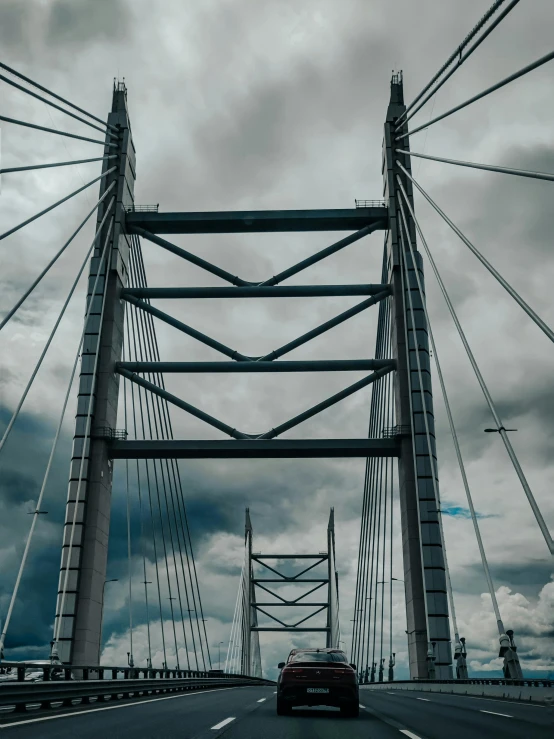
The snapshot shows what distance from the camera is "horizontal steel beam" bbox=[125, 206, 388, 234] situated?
3303 cm

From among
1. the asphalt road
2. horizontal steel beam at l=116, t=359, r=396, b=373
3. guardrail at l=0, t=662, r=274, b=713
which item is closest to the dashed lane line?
the asphalt road

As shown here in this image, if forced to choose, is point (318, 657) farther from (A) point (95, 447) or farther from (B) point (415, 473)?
(A) point (95, 447)

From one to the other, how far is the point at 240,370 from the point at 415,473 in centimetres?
784

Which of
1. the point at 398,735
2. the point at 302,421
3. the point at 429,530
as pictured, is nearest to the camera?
the point at 398,735

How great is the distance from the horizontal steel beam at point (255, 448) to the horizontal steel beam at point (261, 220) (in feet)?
30.4

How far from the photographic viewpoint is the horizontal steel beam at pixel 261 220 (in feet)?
108

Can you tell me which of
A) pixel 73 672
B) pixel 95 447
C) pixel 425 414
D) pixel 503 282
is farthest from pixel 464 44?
pixel 73 672

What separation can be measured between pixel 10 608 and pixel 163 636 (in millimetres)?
17055

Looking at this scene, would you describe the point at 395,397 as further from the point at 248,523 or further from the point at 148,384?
the point at 248,523

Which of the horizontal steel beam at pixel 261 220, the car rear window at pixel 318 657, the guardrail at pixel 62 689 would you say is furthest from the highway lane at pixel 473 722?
the horizontal steel beam at pixel 261 220

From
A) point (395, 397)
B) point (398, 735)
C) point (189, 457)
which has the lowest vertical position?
point (398, 735)

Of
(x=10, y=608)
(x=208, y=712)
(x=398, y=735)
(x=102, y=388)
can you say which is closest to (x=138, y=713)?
(x=208, y=712)

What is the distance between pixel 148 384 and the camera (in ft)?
105

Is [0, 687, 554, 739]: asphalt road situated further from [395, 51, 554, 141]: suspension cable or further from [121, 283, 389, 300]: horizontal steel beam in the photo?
[121, 283, 389, 300]: horizontal steel beam
